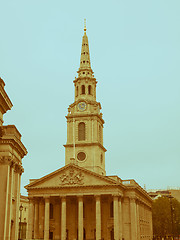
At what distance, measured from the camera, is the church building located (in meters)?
64.6

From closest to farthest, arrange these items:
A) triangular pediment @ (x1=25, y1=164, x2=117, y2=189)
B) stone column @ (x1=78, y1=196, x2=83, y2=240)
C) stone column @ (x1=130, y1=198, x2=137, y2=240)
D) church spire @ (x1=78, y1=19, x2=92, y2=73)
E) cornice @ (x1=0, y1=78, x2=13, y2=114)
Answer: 1. cornice @ (x1=0, y1=78, x2=13, y2=114)
2. stone column @ (x1=78, y1=196, x2=83, y2=240)
3. triangular pediment @ (x1=25, y1=164, x2=117, y2=189)
4. stone column @ (x1=130, y1=198, x2=137, y2=240)
5. church spire @ (x1=78, y1=19, x2=92, y2=73)

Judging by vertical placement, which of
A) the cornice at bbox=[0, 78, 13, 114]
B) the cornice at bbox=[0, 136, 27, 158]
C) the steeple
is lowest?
the cornice at bbox=[0, 136, 27, 158]

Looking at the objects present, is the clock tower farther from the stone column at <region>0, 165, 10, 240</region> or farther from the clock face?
A: the stone column at <region>0, 165, 10, 240</region>

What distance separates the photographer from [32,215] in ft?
220

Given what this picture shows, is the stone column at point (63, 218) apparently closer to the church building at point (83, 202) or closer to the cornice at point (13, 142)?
the church building at point (83, 202)

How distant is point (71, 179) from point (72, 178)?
250 millimetres

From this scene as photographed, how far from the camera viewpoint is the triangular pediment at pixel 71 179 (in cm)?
6531

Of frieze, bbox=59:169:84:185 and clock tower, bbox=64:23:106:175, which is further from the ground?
clock tower, bbox=64:23:106:175

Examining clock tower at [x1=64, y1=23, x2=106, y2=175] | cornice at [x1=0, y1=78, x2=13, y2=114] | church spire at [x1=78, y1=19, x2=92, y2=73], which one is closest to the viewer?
cornice at [x1=0, y1=78, x2=13, y2=114]

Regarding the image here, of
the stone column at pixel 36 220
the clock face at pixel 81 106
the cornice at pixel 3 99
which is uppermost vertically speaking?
the clock face at pixel 81 106

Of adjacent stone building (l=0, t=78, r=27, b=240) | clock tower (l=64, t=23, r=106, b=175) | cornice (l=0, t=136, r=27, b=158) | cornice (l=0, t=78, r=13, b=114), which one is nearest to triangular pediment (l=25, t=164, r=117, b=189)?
clock tower (l=64, t=23, r=106, b=175)

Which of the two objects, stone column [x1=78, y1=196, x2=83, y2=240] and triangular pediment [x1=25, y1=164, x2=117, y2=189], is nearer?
stone column [x1=78, y1=196, x2=83, y2=240]

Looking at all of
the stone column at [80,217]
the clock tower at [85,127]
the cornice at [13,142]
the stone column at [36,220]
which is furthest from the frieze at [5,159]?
the clock tower at [85,127]

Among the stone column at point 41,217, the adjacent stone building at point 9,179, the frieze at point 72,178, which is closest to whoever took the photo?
the adjacent stone building at point 9,179
